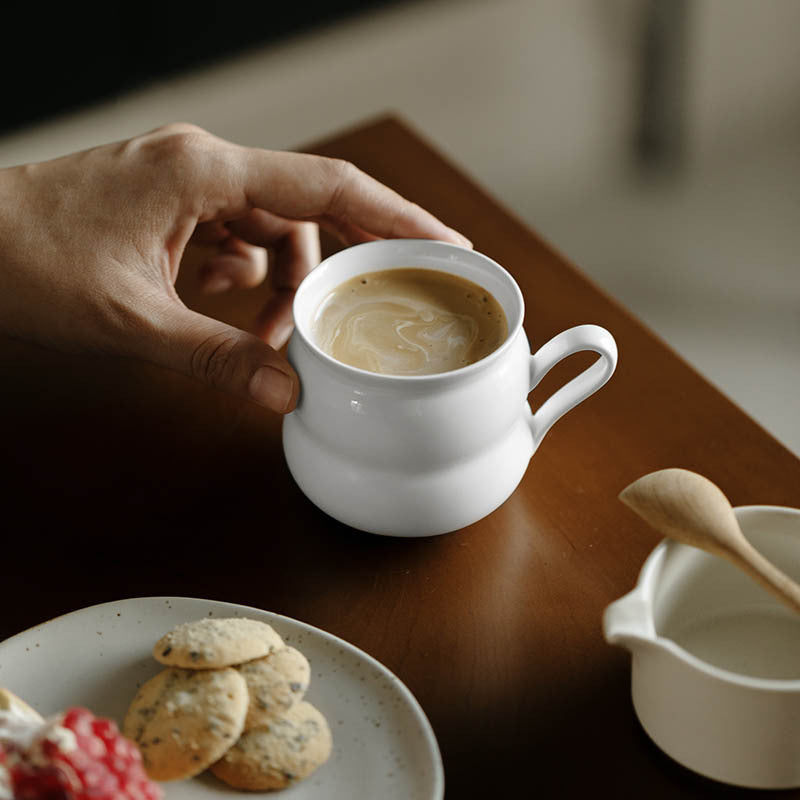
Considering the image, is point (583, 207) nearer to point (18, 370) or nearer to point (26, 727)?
point (18, 370)

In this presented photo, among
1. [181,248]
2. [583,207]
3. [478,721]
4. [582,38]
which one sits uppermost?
[181,248]

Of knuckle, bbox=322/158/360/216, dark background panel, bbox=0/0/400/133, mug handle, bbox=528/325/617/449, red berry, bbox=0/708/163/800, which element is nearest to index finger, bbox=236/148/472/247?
knuckle, bbox=322/158/360/216

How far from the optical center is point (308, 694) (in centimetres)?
66

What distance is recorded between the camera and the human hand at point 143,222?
89cm

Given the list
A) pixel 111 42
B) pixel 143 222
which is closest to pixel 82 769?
pixel 143 222

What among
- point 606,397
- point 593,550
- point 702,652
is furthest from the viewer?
point 606,397

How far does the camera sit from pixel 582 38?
8.92 ft

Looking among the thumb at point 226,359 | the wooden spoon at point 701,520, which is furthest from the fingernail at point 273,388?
the wooden spoon at point 701,520

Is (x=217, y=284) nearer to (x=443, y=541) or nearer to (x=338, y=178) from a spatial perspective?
(x=338, y=178)

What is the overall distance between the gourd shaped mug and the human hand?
129 mm

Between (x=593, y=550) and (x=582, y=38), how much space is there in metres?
2.23

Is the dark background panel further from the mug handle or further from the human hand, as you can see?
the mug handle

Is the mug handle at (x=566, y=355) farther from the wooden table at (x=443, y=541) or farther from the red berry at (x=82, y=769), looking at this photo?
the red berry at (x=82, y=769)

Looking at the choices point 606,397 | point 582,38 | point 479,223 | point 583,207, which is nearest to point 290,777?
point 606,397
